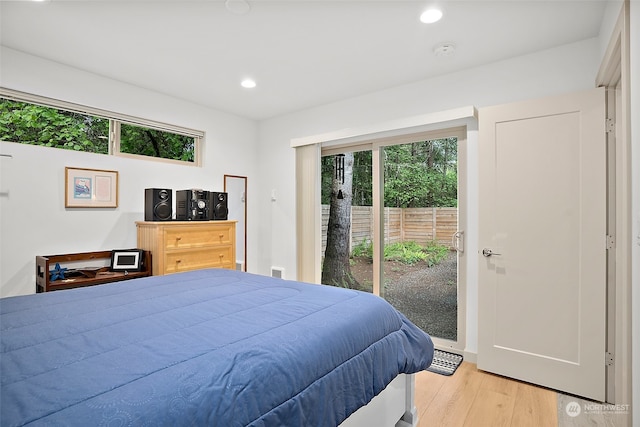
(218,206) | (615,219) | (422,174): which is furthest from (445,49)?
(218,206)

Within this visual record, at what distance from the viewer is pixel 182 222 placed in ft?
10.8

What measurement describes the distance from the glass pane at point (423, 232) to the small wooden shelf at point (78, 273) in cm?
249

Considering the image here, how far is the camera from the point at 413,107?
3238mm

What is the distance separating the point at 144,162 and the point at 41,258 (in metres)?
1.25

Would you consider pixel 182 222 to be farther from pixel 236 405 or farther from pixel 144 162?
pixel 236 405

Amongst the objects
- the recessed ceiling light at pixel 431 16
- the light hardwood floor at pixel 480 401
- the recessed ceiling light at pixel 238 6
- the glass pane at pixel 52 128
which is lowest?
the light hardwood floor at pixel 480 401

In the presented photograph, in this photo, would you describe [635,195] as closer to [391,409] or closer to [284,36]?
[391,409]


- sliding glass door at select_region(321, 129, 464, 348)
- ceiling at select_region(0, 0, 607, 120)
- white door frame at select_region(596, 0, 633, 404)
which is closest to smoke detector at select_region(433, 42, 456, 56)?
ceiling at select_region(0, 0, 607, 120)

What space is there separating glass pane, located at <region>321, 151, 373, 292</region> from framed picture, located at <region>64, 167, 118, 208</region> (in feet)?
7.35

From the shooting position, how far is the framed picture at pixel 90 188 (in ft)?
9.55

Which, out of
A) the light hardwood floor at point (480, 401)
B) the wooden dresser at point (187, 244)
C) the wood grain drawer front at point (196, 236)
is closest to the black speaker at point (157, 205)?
the wooden dresser at point (187, 244)

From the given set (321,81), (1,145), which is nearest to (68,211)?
(1,145)

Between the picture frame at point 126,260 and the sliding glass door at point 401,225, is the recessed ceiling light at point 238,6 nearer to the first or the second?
the sliding glass door at point 401,225

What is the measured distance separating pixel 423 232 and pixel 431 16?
195 cm
